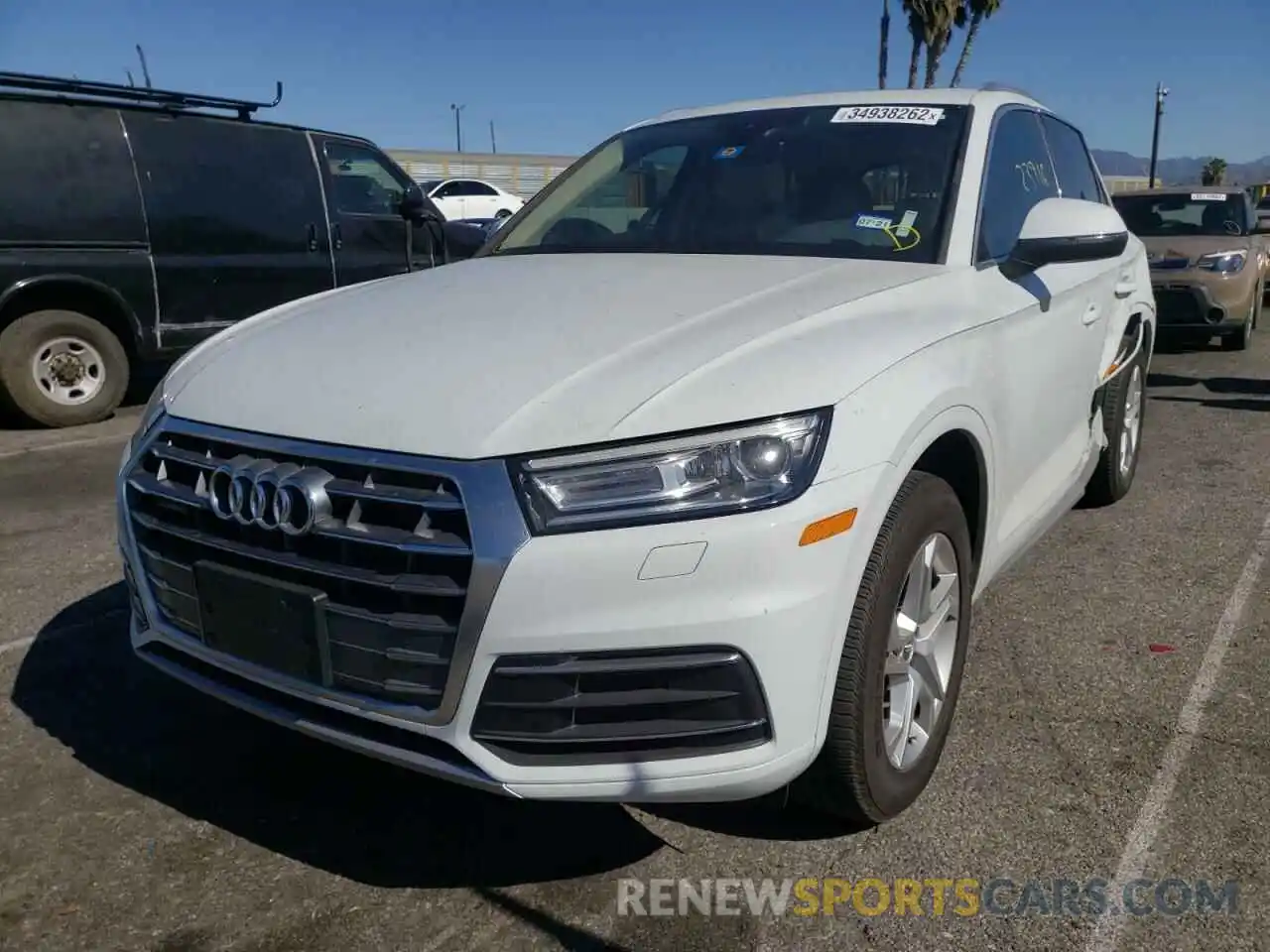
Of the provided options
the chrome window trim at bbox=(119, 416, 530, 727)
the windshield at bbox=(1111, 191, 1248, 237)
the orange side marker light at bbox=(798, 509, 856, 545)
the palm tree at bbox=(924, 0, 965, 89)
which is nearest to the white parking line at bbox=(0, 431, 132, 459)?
the chrome window trim at bbox=(119, 416, 530, 727)

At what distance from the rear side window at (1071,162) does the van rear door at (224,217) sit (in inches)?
223

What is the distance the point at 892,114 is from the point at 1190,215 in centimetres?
819

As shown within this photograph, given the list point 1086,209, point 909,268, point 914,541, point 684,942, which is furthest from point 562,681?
point 1086,209

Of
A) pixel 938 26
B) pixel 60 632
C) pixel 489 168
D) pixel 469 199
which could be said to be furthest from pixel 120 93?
pixel 489 168

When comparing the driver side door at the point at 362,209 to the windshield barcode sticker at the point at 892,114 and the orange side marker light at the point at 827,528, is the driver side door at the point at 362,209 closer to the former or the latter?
the windshield barcode sticker at the point at 892,114

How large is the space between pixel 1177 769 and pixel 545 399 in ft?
6.30

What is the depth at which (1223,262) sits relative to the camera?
9562 mm

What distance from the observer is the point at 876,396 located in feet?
7.38

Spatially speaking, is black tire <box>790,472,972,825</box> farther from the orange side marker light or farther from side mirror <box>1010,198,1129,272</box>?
side mirror <box>1010,198,1129,272</box>

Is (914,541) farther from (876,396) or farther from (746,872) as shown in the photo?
(746,872)

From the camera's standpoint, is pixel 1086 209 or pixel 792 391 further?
pixel 1086 209

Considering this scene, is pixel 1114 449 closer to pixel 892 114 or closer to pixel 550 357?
pixel 892 114

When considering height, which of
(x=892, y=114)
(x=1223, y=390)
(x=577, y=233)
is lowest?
(x=1223, y=390)

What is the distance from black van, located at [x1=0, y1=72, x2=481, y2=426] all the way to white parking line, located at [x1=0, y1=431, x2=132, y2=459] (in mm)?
478
